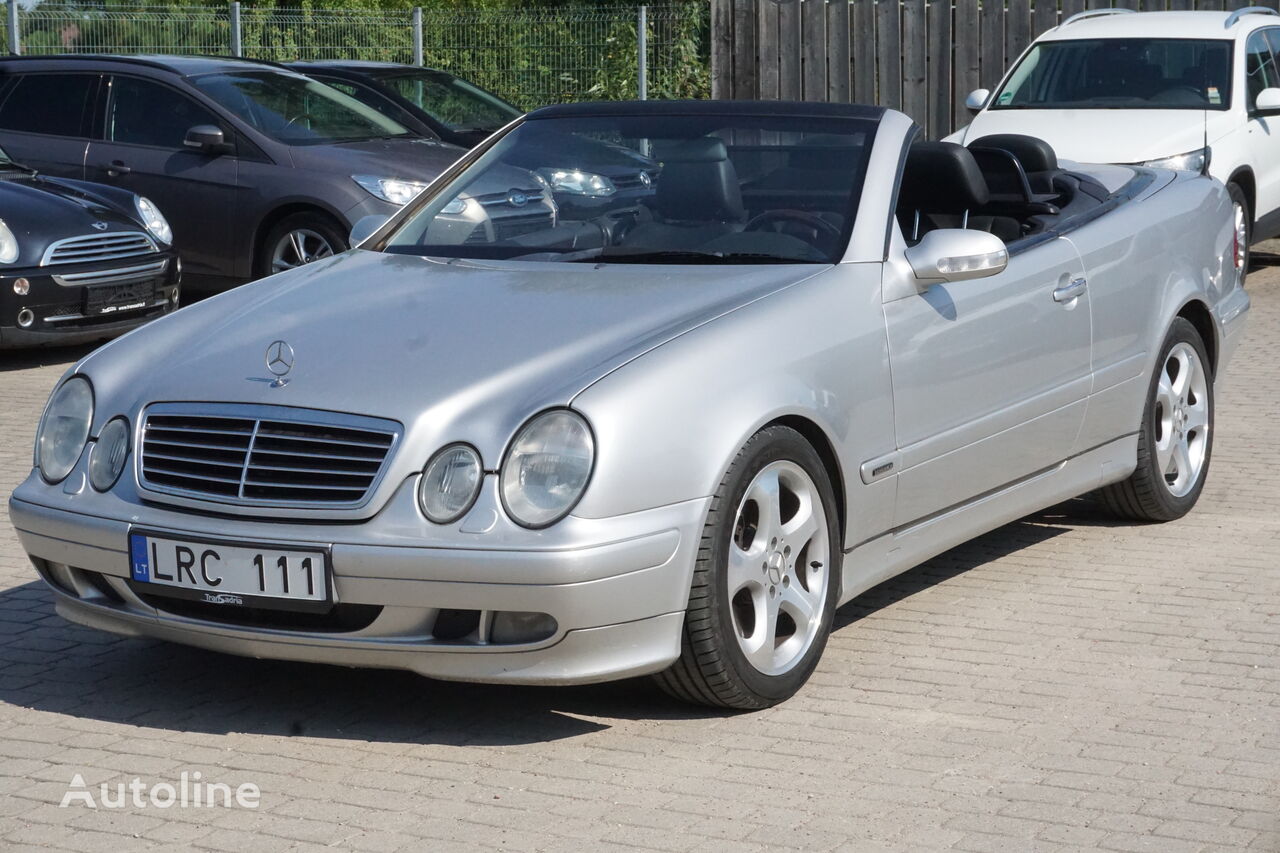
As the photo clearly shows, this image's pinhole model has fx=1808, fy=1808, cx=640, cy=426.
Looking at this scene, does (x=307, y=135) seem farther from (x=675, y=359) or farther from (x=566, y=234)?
(x=675, y=359)

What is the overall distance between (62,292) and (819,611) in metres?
6.47

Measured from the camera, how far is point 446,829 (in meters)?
3.70

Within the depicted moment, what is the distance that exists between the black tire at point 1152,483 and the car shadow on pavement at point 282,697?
5.46 feet

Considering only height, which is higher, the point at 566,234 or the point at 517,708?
the point at 566,234

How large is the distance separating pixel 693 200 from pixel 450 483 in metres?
1.54

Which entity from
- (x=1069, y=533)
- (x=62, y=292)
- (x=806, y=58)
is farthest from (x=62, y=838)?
(x=806, y=58)

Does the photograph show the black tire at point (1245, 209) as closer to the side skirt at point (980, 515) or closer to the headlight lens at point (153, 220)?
the side skirt at point (980, 515)

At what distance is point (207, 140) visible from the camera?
37.9ft

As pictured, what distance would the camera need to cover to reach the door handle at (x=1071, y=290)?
5.55m

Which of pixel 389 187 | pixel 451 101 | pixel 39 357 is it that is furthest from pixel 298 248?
pixel 451 101

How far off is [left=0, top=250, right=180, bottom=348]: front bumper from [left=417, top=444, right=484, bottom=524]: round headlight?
20.9 ft

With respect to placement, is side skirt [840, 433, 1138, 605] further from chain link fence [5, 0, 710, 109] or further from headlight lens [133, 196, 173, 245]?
chain link fence [5, 0, 710, 109]

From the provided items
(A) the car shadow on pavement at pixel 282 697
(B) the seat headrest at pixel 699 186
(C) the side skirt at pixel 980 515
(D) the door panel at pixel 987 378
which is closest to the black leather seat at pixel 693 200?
(B) the seat headrest at pixel 699 186

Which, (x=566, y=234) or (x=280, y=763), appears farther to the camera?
(x=566, y=234)
